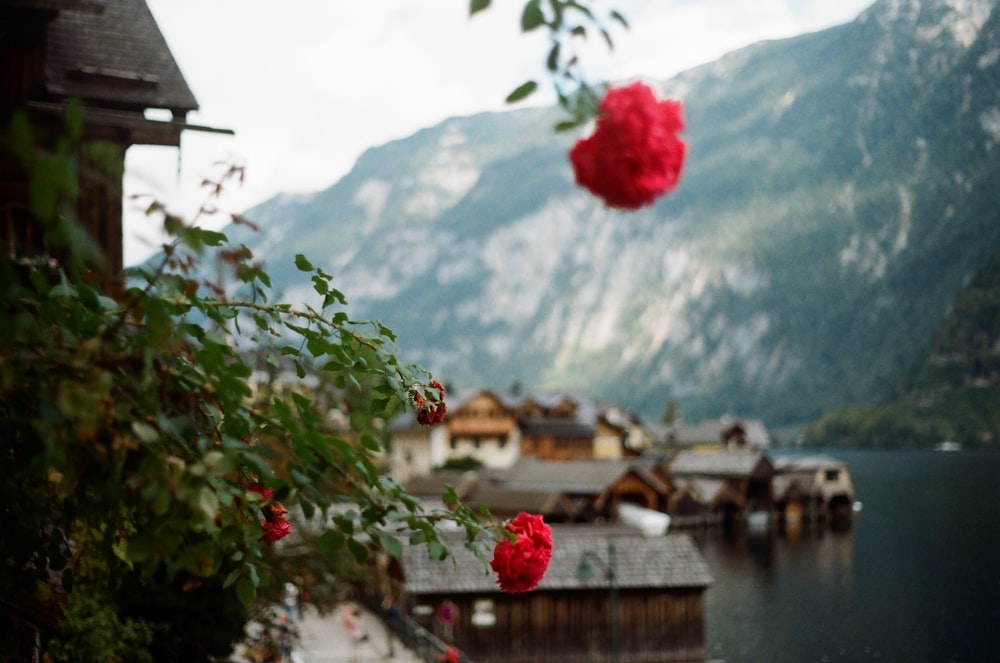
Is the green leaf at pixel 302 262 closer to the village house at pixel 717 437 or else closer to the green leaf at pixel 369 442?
the green leaf at pixel 369 442

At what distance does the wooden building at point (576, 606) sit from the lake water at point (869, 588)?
21.5 ft

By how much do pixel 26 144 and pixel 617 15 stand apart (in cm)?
199

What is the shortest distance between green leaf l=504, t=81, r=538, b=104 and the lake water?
43.2 meters

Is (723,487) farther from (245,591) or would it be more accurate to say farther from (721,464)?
(245,591)

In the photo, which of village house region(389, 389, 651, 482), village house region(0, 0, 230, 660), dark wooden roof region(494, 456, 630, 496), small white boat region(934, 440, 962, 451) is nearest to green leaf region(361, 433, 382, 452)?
village house region(0, 0, 230, 660)

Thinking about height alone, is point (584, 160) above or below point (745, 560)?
above

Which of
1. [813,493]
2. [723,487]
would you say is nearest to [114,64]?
[723,487]

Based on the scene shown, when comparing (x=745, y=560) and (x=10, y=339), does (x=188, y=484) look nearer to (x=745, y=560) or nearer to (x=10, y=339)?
(x=10, y=339)

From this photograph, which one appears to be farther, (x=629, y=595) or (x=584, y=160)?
(x=629, y=595)

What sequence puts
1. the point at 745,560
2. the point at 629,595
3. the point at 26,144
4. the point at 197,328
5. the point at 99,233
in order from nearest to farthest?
the point at 26,144
the point at 197,328
the point at 99,233
the point at 629,595
the point at 745,560

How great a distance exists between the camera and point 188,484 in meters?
3.63

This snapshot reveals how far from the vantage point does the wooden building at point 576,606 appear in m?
37.3

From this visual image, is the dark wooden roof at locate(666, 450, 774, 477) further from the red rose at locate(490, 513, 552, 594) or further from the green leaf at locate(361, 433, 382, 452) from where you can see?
the green leaf at locate(361, 433, 382, 452)

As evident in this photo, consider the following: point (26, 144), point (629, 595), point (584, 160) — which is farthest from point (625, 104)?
point (629, 595)
